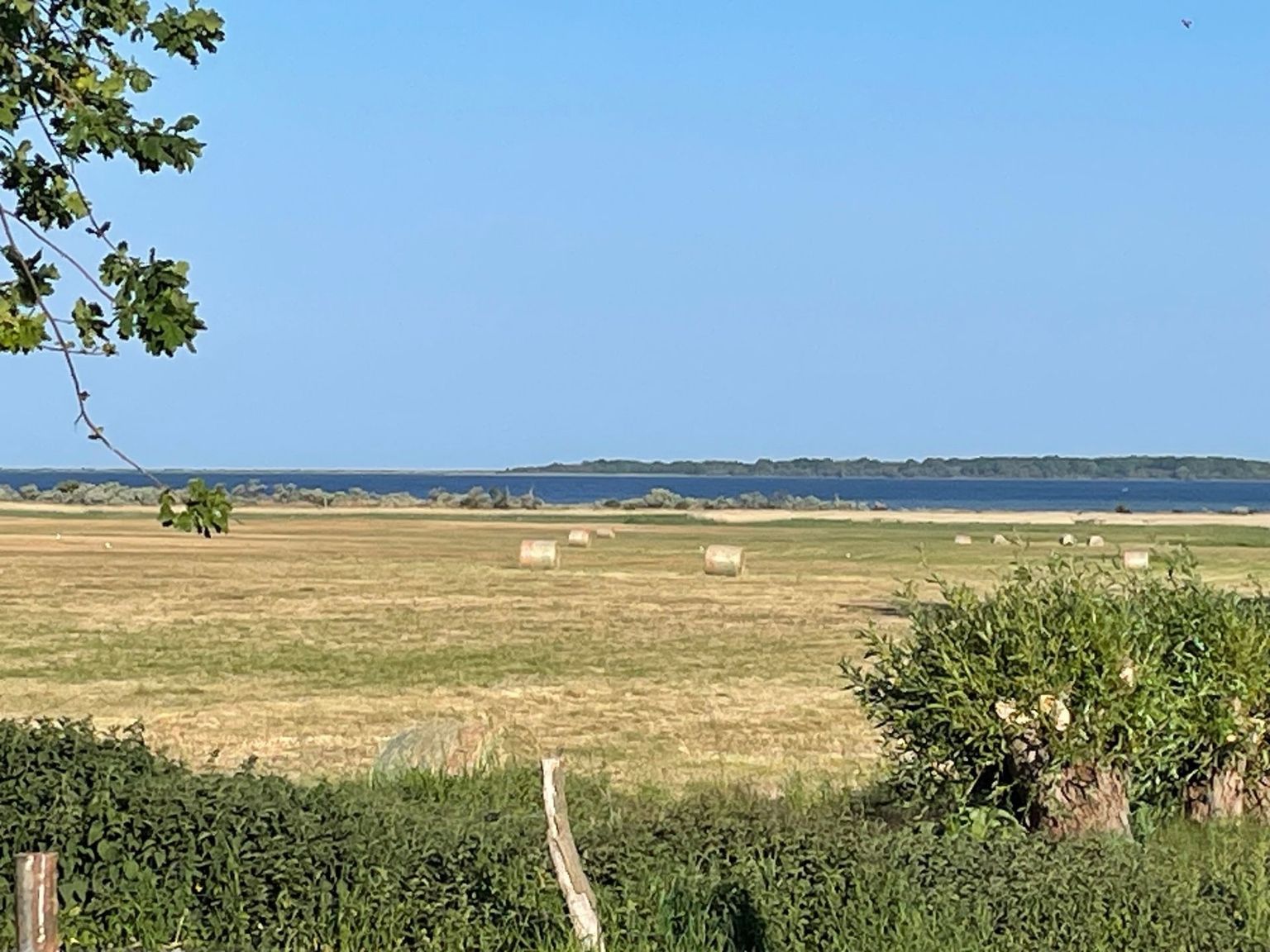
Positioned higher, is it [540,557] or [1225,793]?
[1225,793]

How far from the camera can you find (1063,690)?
10.1 meters

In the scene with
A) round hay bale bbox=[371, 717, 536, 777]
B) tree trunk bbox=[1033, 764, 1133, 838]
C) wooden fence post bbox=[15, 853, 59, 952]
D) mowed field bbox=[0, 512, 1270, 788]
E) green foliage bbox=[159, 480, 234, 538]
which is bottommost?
mowed field bbox=[0, 512, 1270, 788]

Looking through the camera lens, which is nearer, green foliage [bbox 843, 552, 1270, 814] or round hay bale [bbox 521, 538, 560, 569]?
green foliage [bbox 843, 552, 1270, 814]

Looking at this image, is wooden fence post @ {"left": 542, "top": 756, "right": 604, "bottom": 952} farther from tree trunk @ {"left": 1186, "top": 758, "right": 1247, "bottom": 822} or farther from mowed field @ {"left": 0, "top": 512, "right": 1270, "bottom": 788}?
tree trunk @ {"left": 1186, "top": 758, "right": 1247, "bottom": 822}

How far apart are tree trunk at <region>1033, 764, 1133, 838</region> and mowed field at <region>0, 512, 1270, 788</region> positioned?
2216 mm

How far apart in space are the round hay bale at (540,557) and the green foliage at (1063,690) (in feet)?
125

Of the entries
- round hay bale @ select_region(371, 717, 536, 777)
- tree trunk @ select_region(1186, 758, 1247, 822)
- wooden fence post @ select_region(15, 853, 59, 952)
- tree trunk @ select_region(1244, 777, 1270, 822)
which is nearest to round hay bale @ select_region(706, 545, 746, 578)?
round hay bale @ select_region(371, 717, 536, 777)

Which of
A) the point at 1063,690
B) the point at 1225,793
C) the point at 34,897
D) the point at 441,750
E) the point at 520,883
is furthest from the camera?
the point at 441,750

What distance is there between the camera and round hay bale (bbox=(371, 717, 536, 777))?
12.9 meters

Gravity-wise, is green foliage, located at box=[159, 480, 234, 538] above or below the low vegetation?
above

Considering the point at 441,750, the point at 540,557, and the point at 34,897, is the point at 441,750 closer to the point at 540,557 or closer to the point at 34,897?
the point at 34,897

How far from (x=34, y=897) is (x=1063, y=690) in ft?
19.6

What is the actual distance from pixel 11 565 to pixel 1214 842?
39.6 meters

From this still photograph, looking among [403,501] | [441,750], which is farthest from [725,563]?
[403,501]
